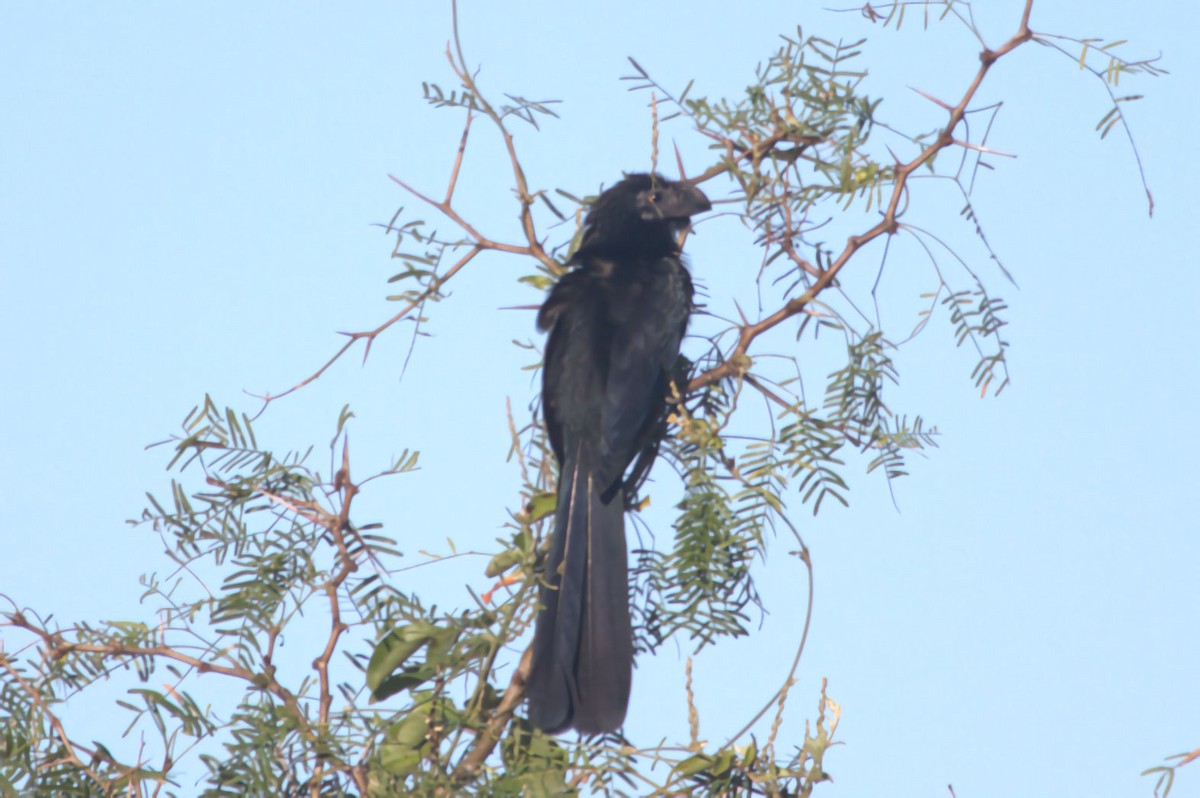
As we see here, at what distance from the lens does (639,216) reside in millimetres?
4062

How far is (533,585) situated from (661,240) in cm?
211

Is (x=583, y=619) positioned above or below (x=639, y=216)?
below

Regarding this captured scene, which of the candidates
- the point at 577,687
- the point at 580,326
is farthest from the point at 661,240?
the point at 577,687

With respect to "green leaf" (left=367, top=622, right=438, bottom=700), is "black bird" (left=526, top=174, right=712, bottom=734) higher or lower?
higher

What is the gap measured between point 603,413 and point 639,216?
848mm

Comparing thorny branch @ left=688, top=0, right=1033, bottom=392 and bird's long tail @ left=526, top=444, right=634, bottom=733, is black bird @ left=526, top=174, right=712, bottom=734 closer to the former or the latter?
bird's long tail @ left=526, top=444, right=634, bottom=733

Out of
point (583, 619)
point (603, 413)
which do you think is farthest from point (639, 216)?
point (583, 619)

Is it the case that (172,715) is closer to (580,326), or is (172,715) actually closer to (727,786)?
(727,786)

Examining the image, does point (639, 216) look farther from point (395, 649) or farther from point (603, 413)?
point (395, 649)

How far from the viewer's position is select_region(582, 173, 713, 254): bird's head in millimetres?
3949

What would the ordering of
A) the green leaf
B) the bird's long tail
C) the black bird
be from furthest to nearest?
1. the black bird
2. the bird's long tail
3. the green leaf

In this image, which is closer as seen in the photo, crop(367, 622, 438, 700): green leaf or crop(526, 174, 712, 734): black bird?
crop(367, 622, 438, 700): green leaf

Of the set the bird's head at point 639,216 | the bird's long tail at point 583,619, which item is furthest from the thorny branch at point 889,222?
the bird's head at point 639,216

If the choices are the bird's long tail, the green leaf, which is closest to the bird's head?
the bird's long tail
